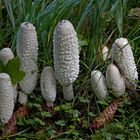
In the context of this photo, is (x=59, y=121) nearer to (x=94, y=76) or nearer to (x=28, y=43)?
(x=94, y=76)

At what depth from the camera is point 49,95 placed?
2.02 m

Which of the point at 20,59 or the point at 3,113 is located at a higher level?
the point at 20,59

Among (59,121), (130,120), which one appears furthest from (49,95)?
(130,120)

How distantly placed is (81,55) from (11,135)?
28.7 inches

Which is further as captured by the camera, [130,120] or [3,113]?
[130,120]

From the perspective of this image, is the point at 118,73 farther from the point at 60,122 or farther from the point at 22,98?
the point at 22,98

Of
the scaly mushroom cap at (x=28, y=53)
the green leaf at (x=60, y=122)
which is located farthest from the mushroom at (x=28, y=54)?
the green leaf at (x=60, y=122)

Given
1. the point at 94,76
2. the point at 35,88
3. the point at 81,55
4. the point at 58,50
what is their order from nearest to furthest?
the point at 58,50 → the point at 94,76 → the point at 35,88 → the point at 81,55

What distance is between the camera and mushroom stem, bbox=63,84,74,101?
2.08 meters

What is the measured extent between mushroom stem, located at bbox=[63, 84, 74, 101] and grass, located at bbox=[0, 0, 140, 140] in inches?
1.4

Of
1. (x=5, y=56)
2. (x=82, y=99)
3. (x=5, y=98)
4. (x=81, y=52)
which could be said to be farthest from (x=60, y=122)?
(x=81, y=52)

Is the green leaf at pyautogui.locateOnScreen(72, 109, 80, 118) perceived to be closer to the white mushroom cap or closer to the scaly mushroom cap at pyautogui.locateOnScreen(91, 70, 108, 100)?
the scaly mushroom cap at pyautogui.locateOnScreen(91, 70, 108, 100)

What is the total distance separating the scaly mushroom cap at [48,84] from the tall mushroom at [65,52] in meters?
0.04

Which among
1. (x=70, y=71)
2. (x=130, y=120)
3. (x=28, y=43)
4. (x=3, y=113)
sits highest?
(x=28, y=43)
